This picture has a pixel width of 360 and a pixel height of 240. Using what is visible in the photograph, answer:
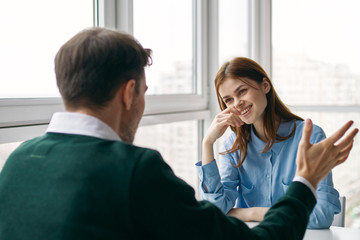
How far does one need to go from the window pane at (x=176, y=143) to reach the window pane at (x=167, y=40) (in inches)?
9.5

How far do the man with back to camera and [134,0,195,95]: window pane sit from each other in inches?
49.3

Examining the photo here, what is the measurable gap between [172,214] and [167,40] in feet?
6.06

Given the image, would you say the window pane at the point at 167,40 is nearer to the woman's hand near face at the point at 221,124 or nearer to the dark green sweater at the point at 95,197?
the woman's hand near face at the point at 221,124

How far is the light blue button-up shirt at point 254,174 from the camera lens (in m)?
1.75

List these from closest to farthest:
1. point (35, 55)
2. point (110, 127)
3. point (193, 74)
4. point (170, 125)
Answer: point (110, 127) → point (35, 55) → point (170, 125) → point (193, 74)

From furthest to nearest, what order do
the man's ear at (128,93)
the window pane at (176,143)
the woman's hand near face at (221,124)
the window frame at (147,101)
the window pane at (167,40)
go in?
the window pane at (176,143) → the window pane at (167,40) → the woman's hand near face at (221,124) → the window frame at (147,101) → the man's ear at (128,93)

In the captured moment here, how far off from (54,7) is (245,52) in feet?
7.11

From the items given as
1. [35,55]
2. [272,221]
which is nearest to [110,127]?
[272,221]

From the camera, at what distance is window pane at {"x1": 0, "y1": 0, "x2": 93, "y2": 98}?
1.34m

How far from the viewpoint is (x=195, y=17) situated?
9.41 ft

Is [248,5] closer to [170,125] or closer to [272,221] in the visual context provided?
[170,125]

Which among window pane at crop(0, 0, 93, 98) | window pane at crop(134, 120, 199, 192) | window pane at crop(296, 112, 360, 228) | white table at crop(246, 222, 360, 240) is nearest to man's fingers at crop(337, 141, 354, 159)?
white table at crop(246, 222, 360, 240)

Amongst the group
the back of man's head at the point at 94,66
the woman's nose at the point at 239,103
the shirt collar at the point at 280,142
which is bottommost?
the shirt collar at the point at 280,142

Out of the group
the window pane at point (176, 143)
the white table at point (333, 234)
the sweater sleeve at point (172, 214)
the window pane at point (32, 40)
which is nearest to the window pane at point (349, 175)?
the window pane at point (176, 143)
